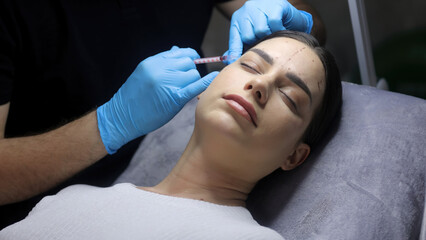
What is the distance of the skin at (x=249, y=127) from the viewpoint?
111 centimetres

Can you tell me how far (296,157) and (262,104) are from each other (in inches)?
10.2

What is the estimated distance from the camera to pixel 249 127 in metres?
1.11

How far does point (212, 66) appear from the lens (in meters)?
2.41

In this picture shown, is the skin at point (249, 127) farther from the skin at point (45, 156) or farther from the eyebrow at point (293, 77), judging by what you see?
the skin at point (45, 156)

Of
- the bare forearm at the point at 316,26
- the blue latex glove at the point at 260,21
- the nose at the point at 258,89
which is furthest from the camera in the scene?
the bare forearm at the point at 316,26

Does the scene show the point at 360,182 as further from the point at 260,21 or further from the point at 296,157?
the point at 260,21

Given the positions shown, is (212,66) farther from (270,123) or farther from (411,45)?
(270,123)

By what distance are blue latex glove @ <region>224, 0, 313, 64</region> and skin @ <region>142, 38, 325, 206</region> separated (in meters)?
0.12

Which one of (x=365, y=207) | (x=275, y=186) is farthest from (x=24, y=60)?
(x=365, y=207)

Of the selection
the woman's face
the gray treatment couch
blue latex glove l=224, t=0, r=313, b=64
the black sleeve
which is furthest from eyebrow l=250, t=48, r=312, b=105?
the black sleeve

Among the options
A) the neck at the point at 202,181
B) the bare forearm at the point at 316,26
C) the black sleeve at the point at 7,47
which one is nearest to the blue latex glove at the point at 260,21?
the bare forearm at the point at 316,26

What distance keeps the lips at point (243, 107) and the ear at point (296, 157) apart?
0.74ft

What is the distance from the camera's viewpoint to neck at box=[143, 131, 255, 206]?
1223 mm

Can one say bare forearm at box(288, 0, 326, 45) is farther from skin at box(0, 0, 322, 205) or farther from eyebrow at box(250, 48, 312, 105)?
skin at box(0, 0, 322, 205)
